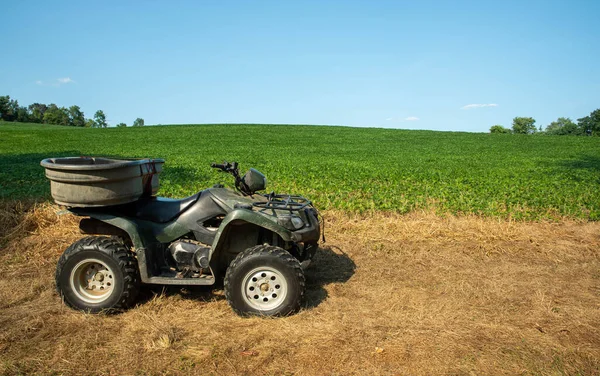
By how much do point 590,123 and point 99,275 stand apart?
101684mm

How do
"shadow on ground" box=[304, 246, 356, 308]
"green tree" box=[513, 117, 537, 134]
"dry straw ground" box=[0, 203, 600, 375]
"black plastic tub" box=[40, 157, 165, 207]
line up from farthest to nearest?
"green tree" box=[513, 117, 537, 134]
"shadow on ground" box=[304, 246, 356, 308]
"black plastic tub" box=[40, 157, 165, 207]
"dry straw ground" box=[0, 203, 600, 375]

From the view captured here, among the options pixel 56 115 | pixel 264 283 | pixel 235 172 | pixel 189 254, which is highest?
pixel 56 115

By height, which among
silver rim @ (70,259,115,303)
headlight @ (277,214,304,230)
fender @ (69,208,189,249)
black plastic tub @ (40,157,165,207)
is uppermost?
black plastic tub @ (40,157,165,207)

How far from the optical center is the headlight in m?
4.54

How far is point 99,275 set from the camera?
15.5 feet

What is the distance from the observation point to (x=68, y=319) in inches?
174

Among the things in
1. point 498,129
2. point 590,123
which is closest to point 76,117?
point 498,129

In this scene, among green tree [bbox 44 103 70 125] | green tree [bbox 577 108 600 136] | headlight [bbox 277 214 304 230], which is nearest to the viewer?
headlight [bbox 277 214 304 230]

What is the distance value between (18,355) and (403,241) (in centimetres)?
528

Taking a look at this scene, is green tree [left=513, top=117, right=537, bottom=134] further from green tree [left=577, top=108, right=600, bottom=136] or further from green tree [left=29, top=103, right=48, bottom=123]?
green tree [left=29, top=103, right=48, bottom=123]

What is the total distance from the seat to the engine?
311mm

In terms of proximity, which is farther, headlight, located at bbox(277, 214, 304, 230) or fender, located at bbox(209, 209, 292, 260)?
headlight, located at bbox(277, 214, 304, 230)

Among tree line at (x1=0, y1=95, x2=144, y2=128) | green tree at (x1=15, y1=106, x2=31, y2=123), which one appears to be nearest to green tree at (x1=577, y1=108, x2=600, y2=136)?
tree line at (x1=0, y1=95, x2=144, y2=128)

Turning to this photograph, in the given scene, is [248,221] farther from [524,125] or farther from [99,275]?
[524,125]
